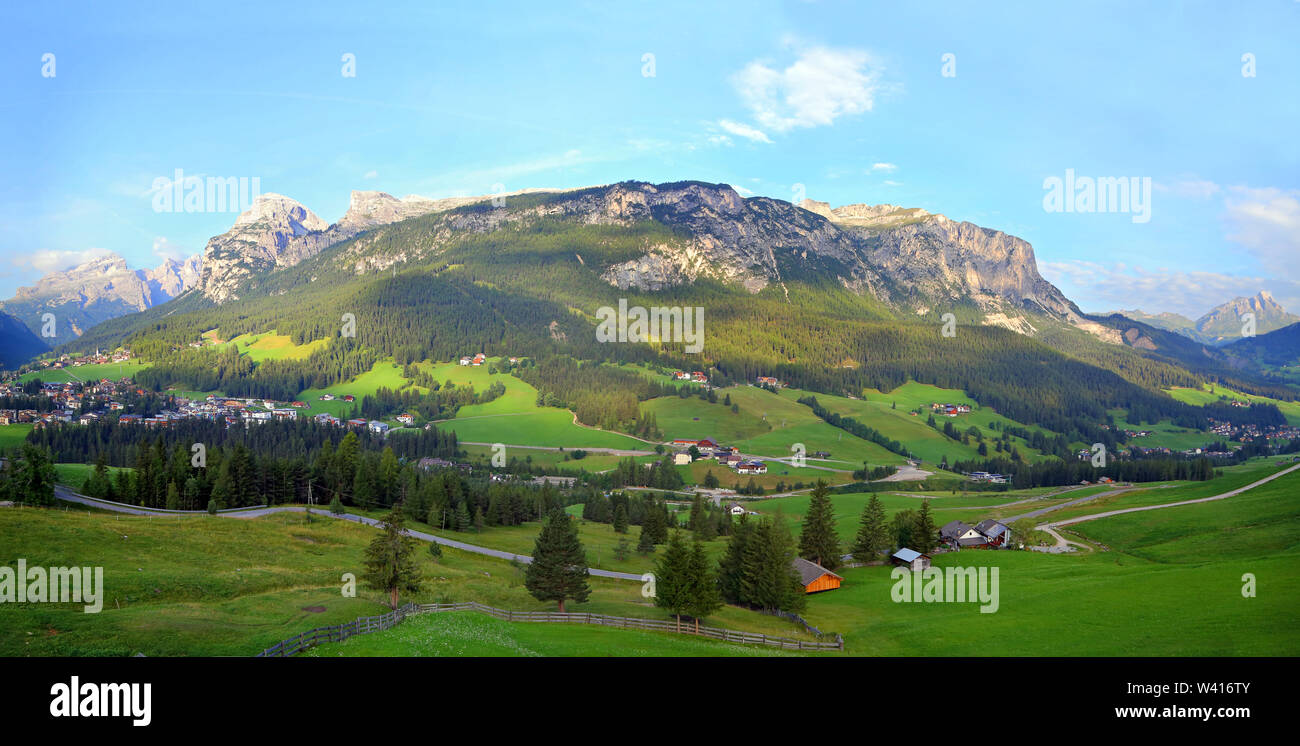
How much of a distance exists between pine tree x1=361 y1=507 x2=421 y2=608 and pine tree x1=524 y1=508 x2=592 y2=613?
9.21m

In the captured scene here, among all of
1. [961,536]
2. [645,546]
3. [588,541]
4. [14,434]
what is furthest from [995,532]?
[14,434]

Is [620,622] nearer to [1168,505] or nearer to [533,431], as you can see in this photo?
[1168,505]

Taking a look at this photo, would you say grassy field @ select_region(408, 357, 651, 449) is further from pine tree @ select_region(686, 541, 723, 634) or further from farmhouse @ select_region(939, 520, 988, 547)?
pine tree @ select_region(686, 541, 723, 634)

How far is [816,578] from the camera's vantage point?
6138cm

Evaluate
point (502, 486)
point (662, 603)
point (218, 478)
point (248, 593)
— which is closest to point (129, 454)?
point (218, 478)

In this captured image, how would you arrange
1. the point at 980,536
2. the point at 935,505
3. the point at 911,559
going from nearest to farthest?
1. the point at 911,559
2. the point at 980,536
3. the point at 935,505

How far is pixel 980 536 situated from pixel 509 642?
6613cm

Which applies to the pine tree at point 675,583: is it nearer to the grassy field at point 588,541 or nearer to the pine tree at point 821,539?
the pine tree at point 821,539

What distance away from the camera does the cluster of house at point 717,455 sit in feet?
482

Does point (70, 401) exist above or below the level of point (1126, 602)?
above

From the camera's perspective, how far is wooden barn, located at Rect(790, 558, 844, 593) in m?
61.2
